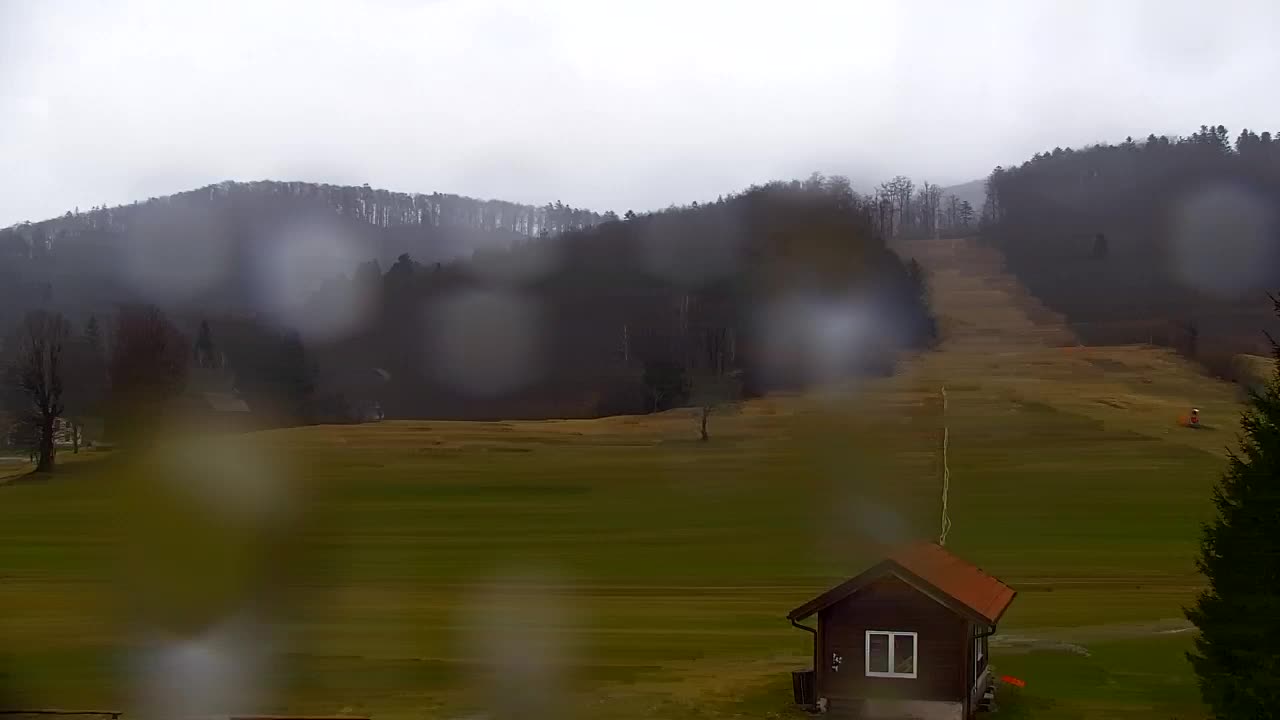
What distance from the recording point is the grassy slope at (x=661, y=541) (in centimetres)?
1942

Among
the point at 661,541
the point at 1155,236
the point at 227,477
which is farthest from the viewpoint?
the point at 1155,236

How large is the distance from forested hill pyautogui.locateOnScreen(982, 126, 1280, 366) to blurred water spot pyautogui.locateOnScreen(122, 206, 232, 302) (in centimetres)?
5604

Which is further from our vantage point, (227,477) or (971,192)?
(971,192)

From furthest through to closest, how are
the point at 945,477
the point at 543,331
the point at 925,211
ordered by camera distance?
the point at 925,211, the point at 543,331, the point at 945,477

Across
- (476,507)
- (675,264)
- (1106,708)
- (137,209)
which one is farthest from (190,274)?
(1106,708)

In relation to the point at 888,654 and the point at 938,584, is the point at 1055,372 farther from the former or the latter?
the point at 888,654

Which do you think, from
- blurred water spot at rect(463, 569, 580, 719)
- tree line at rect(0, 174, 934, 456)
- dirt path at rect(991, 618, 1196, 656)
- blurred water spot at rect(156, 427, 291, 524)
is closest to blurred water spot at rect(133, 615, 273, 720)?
blurred water spot at rect(463, 569, 580, 719)

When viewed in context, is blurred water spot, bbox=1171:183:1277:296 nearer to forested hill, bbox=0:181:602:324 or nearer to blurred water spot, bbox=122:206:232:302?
forested hill, bbox=0:181:602:324

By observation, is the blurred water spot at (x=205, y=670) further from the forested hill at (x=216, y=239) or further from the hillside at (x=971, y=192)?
the hillside at (x=971, y=192)

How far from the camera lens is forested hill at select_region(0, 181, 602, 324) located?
65438 millimetres

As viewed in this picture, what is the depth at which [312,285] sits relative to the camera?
2987 inches

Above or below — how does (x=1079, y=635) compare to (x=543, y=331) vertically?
below

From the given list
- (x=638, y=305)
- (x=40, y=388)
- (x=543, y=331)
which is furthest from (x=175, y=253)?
(x=40, y=388)

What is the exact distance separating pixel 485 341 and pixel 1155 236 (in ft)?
173
